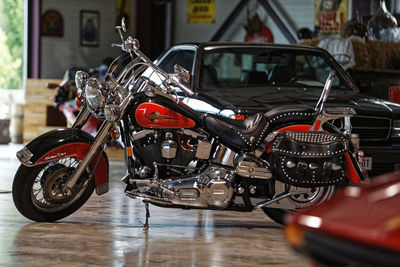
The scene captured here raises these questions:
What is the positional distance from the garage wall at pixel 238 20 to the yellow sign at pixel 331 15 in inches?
8.2

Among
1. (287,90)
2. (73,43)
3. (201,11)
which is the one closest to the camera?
(287,90)

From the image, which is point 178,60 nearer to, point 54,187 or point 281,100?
point 281,100

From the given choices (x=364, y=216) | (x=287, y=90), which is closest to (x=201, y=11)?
(x=287, y=90)

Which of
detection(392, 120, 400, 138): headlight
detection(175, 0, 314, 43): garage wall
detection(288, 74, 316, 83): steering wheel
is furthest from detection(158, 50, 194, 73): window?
detection(175, 0, 314, 43): garage wall

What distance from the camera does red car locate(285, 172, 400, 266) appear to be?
1737 millimetres

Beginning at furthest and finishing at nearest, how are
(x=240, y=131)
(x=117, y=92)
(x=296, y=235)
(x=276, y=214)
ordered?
(x=276, y=214)
(x=117, y=92)
(x=240, y=131)
(x=296, y=235)

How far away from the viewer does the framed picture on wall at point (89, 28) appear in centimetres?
1312

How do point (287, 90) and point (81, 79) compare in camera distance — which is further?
point (287, 90)

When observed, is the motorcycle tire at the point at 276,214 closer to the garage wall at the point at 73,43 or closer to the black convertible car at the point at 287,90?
the black convertible car at the point at 287,90

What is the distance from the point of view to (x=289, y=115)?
Answer: 4.57 metres

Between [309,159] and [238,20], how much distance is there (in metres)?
8.91

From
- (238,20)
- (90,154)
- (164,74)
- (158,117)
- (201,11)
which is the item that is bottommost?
(90,154)

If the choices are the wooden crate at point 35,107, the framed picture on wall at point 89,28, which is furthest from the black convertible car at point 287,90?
the framed picture on wall at point 89,28

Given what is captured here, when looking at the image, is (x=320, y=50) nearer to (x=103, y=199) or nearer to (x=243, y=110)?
(x=243, y=110)
